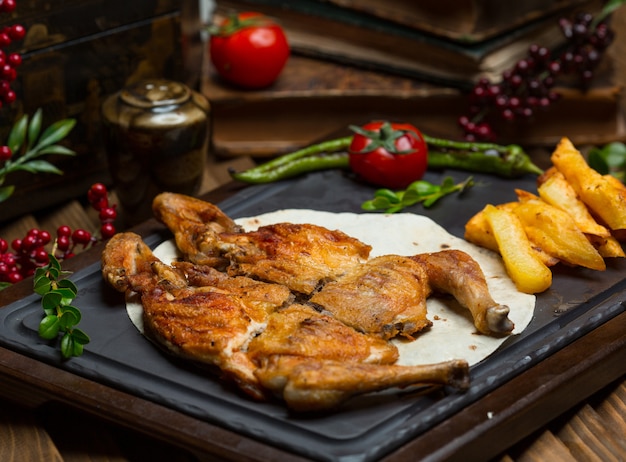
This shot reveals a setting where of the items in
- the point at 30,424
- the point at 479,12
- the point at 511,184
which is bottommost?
the point at 30,424

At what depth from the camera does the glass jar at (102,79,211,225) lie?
430 cm

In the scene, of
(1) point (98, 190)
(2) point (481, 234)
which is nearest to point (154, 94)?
(1) point (98, 190)

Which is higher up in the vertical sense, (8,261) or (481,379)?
(481,379)

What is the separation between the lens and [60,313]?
3125mm

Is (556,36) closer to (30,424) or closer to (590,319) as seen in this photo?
(590,319)

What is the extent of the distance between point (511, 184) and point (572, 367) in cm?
155

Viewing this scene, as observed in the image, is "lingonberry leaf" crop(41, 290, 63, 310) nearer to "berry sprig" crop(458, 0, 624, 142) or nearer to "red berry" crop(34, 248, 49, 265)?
"red berry" crop(34, 248, 49, 265)

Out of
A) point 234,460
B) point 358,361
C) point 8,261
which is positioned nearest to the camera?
point 234,460

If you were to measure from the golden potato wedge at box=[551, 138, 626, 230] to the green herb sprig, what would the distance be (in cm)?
215

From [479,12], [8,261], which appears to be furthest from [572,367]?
[479,12]

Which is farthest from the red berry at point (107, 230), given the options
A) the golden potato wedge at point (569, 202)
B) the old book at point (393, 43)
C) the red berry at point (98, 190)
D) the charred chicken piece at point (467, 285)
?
the old book at point (393, 43)

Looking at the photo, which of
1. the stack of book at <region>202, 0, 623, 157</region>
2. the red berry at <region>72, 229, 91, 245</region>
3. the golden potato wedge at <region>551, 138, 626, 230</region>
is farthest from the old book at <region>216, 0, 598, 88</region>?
the red berry at <region>72, 229, 91, 245</region>

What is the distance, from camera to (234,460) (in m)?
2.62

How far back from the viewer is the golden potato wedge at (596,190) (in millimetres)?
3701
